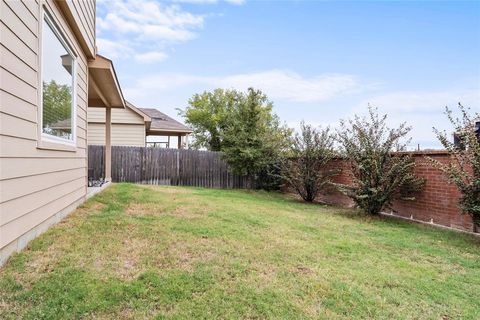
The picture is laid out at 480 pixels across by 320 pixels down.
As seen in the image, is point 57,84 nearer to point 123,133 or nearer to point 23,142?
point 23,142

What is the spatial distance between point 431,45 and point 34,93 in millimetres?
11056

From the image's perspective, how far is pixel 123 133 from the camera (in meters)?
15.9

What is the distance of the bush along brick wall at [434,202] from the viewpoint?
6.00 metres

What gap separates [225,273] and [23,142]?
2.19 metres

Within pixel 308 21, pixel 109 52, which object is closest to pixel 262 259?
pixel 308 21

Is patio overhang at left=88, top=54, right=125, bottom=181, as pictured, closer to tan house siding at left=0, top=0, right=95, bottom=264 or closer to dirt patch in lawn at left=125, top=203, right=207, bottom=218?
tan house siding at left=0, top=0, right=95, bottom=264

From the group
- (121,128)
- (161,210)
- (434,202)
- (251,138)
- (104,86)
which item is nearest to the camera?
(161,210)

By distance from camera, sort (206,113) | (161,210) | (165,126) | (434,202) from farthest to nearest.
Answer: (206,113), (165,126), (434,202), (161,210)

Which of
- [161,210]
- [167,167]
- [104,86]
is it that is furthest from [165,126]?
[161,210]

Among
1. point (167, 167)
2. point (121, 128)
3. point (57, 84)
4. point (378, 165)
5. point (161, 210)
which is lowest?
point (161, 210)

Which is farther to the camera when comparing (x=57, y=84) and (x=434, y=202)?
(x=434, y=202)

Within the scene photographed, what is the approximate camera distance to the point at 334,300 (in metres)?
2.68

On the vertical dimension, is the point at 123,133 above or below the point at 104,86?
below

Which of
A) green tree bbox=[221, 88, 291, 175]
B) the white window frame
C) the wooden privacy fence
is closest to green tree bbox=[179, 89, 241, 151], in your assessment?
the wooden privacy fence
